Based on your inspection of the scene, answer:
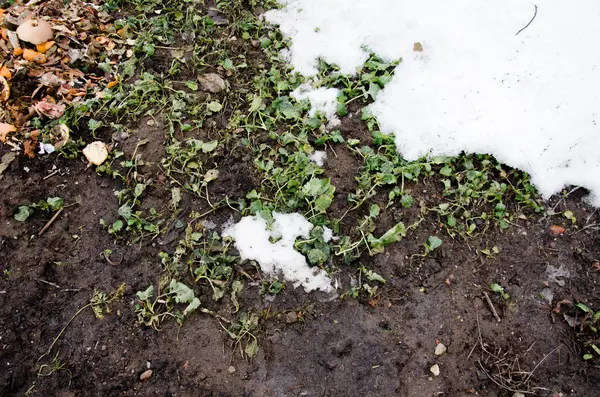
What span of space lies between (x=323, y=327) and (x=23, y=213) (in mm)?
2113

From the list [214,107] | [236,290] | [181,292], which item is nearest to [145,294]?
[181,292]

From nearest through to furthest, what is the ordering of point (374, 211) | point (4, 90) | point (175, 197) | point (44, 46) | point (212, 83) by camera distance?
point (374, 211), point (175, 197), point (4, 90), point (212, 83), point (44, 46)

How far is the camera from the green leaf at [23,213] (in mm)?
2984

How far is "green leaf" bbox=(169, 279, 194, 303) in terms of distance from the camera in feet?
8.75

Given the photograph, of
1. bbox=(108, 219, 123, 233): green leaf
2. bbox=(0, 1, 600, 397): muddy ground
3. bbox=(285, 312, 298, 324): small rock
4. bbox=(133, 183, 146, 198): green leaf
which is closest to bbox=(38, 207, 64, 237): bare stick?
bbox=(0, 1, 600, 397): muddy ground

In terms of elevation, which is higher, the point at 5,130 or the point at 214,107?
the point at 214,107

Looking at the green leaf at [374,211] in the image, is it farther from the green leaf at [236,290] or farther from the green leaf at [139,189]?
the green leaf at [139,189]

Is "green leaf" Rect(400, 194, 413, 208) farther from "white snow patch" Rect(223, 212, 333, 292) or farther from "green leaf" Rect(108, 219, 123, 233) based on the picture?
"green leaf" Rect(108, 219, 123, 233)

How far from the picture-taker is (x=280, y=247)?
2.83m

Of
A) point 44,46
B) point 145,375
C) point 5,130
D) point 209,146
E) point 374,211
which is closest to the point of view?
point 145,375

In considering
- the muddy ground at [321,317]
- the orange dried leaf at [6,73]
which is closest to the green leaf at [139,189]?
the muddy ground at [321,317]

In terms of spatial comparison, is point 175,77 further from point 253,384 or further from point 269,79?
point 253,384

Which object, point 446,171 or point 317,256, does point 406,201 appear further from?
point 317,256

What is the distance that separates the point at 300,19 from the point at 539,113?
2046mm
